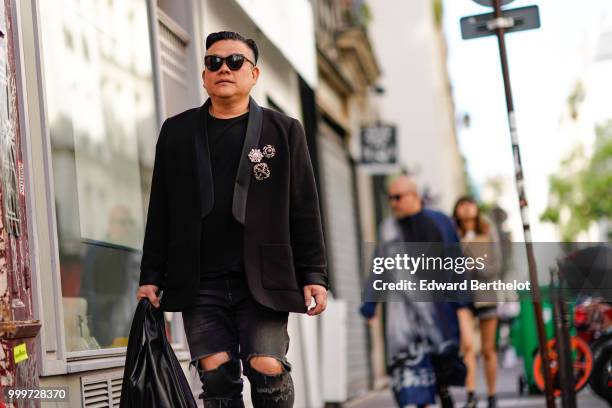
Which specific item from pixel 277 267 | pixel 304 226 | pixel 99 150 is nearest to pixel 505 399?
pixel 99 150

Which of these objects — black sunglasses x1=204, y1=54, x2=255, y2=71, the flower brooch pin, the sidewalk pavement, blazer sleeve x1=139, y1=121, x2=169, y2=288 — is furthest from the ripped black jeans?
the sidewalk pavement

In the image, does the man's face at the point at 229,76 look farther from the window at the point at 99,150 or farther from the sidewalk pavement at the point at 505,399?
the sidewalk pavement at the point at 505,399

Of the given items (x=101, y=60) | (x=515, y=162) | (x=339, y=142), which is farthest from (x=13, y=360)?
(x=339, y=142)

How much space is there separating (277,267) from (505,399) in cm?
829

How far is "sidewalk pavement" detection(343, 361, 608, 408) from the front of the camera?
1131cm

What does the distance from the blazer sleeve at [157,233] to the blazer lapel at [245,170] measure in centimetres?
36

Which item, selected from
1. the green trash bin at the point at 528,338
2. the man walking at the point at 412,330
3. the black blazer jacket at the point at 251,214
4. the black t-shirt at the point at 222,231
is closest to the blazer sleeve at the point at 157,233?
the black blazer jacket at the point at 251,214

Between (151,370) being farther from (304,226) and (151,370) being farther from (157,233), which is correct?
(304,226)

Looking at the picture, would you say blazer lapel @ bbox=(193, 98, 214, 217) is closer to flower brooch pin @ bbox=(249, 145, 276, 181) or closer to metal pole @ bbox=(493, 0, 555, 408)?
flower brooch pin @ bbox=(249, 145, 276, 181)

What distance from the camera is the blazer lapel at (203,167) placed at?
16.5 feet

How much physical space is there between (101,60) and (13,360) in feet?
9.63

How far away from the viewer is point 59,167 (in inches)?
257

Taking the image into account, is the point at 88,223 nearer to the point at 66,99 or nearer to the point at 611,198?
the point at 66,99

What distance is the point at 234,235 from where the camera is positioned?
504 cm
